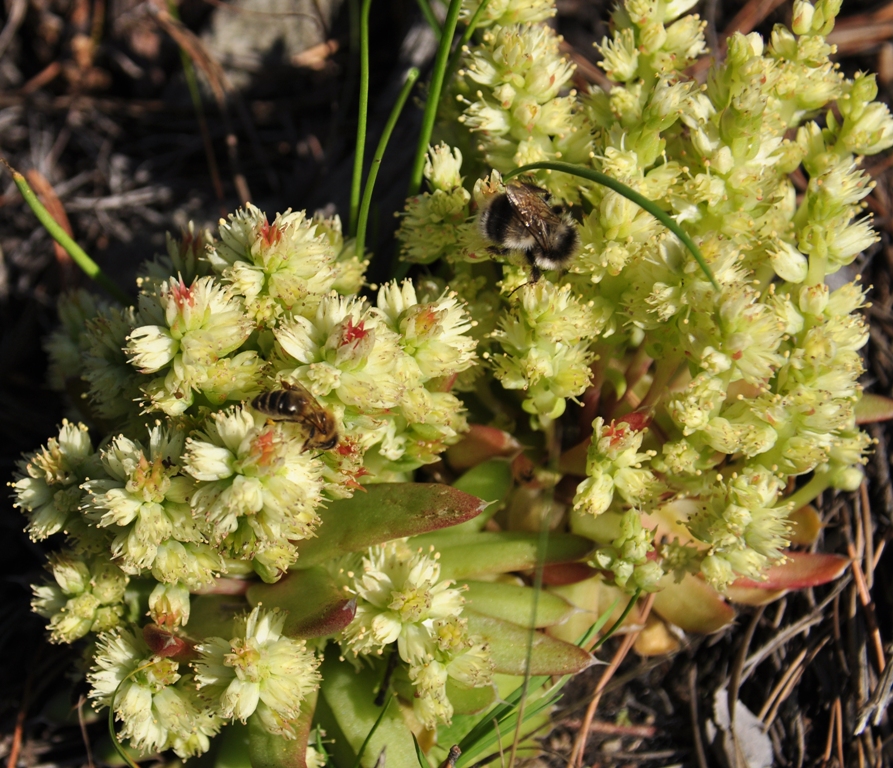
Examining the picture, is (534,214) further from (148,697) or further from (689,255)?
(148,697)

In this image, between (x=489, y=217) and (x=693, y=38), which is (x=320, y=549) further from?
(x=693, y=38)

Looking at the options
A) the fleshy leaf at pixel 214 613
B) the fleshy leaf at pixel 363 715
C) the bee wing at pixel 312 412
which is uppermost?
the bee wing at pixel 312 412

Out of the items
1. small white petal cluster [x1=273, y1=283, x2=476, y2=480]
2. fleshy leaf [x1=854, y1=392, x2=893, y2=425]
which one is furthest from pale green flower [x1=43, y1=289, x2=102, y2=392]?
fleshy leaf [x1=854, y1=392, x2=893, y2=425]

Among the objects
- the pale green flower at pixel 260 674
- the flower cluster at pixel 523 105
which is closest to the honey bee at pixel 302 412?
the pale green flower at pixel 260 674

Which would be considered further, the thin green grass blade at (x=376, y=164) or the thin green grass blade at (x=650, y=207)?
the thin green grass blade at (x=376, y=164)

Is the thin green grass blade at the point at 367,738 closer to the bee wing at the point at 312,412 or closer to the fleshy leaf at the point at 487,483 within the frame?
the fleshy leaf at the point at 487,483

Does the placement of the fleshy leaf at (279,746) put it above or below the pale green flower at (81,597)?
below

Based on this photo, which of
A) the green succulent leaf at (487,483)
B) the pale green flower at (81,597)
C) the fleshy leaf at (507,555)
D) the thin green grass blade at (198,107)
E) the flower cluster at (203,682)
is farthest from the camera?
the thin green grass blade at (198,107)
